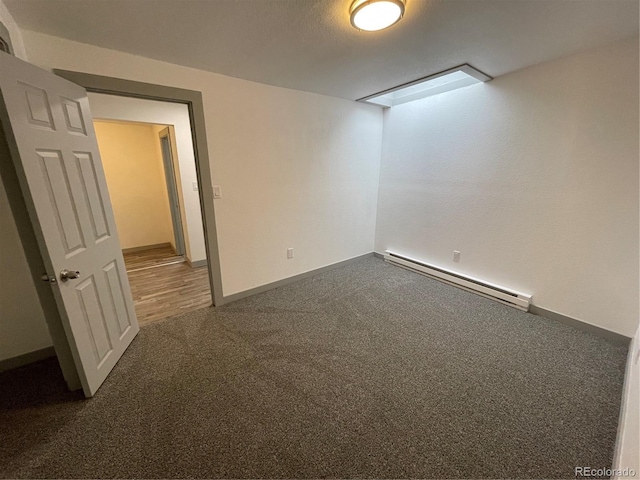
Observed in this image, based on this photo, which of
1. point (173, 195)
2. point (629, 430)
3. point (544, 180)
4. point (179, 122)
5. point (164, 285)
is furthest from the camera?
point (173, 195)

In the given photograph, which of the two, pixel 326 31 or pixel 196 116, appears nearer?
pixel 326 31

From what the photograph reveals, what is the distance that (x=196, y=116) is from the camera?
2.27 metres

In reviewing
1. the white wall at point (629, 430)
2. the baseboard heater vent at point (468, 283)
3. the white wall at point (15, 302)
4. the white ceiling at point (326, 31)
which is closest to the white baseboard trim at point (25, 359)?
the white wall at point (15, 302)

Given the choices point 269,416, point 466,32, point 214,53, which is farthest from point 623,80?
point 269,416

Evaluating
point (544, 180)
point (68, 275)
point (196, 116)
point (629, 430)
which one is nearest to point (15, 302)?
point (68, 275)

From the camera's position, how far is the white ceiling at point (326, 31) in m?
1.39

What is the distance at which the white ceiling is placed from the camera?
139 centimetres

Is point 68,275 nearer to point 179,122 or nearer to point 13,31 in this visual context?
point 13,31

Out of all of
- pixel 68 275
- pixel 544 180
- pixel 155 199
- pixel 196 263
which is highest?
pixel 544 180

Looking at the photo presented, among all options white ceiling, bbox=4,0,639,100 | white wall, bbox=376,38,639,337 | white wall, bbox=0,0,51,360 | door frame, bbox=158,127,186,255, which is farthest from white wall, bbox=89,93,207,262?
white wall, bbox=376,38,639,337

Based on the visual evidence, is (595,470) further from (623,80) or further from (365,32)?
(365,32)

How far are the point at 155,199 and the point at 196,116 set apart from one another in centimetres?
304

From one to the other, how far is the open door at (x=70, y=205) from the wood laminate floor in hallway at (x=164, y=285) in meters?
0.73

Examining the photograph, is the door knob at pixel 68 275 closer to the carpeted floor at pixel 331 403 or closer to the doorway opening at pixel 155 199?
the carpeted floor at pixel 331 403
